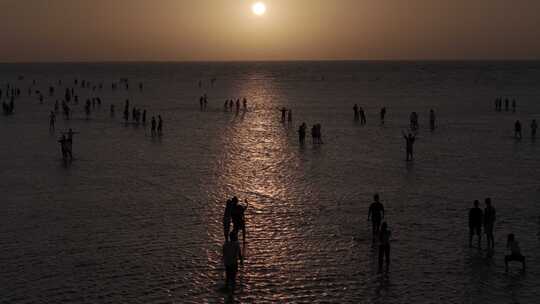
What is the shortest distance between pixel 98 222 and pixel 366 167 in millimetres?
13599

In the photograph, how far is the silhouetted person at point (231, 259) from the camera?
41.1 ft

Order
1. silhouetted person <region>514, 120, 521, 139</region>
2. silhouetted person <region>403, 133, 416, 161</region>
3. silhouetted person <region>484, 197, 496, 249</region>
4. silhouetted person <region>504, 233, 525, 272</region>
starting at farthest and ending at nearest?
silhouetted person <region>514, 120, 521, 139</region>
silhouetted person <region>403, 133, 416, 161</region>
silhouetted person <region>484, 197, 496, 249</region>
silhouetted person <region>504, 233, 525, 272</region>

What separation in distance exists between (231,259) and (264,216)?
21.2 feet

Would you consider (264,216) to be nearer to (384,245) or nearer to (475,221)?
(384,245)

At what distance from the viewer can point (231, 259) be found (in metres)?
12.6

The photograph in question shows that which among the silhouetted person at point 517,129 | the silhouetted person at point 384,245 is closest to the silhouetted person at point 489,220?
the silhouetted person at point 384,245

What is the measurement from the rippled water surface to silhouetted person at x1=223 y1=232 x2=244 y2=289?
1.03ft

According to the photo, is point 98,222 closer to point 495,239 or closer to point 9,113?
point 495,239

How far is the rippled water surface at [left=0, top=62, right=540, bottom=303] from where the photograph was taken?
13.1 m

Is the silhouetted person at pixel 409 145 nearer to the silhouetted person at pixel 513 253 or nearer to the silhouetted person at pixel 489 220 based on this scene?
the silhouetted person at pixel 489 220

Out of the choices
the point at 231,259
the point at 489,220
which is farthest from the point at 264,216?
the point at 489,220

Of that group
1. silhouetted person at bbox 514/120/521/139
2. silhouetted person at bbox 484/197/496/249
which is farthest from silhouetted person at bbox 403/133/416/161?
silhouetted person at bbox 484/197/496/249

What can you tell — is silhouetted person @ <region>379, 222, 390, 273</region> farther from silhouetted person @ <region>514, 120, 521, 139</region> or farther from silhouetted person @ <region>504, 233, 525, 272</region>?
silhouetted person @ <region>514, 120, 521, 139</region>

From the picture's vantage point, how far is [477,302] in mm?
12258
